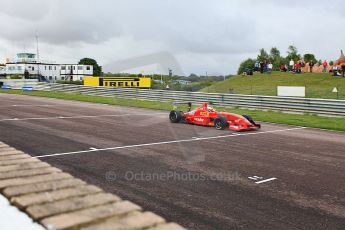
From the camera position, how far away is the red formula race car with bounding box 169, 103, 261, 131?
1357 cm

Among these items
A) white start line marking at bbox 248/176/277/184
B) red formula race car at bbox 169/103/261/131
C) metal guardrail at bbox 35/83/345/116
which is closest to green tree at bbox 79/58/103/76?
metal guardrail at bbox 35/83/345/116

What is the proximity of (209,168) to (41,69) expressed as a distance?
88756mm

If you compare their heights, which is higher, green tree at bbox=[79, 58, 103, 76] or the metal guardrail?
green tree at bbox=[79, 58, 103, 76]

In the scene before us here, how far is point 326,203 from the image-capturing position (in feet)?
18.8

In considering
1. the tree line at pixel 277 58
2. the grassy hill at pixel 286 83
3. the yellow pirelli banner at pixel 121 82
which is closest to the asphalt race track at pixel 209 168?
the grassy hill at pixel 286 83

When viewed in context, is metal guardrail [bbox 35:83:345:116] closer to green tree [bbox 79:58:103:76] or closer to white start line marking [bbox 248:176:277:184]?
white start line marking [bbox 248:176:277:184]

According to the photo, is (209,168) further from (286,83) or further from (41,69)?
(41,69)

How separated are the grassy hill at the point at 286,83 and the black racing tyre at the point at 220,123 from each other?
44.8 feet

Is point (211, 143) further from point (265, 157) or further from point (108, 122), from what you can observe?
point (108, 122)

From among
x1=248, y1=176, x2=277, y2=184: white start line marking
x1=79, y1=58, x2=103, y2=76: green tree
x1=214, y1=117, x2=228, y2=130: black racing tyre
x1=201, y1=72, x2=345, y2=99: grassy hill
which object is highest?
x1=79, y1=58, x2=103, y2=76: green tree

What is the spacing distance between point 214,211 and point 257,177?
7.23ft

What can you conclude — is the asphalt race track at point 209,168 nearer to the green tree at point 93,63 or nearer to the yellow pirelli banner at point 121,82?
the yellow pirelli banner at point 121,82

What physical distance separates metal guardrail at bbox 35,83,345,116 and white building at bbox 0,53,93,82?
2347 inches

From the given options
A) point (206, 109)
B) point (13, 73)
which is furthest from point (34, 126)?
point (13, 73)
